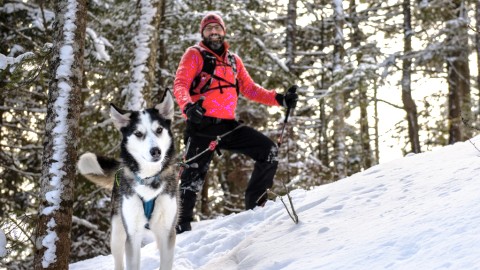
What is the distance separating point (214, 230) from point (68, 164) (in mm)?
2381

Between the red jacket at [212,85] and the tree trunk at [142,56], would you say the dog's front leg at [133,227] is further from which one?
the tree trunk at [142,56]

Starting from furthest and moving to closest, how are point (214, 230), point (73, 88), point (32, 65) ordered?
point (214, 230)
point (32, 65)
point (73, 88)

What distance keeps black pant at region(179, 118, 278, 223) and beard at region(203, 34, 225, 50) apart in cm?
106

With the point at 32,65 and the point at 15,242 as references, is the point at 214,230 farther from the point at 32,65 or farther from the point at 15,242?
the point at 32,65

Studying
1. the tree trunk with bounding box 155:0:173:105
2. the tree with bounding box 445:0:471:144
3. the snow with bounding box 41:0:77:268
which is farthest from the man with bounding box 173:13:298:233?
the tree with bounding box 445:0:471:144

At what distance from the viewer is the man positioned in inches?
255

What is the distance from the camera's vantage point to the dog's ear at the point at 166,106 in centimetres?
495

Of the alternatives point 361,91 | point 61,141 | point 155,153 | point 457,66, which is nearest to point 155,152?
point 155,153

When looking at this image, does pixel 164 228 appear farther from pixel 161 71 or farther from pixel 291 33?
pixel 291 33

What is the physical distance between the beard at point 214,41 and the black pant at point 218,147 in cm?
106

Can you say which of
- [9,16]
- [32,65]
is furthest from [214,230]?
[9,16]

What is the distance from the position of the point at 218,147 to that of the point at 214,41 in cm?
149

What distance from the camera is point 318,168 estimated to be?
13.6 metres

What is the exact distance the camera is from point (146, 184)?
461 cm
